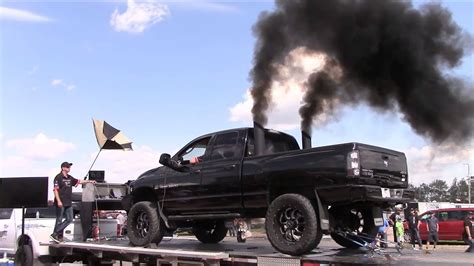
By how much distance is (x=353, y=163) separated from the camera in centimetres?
614

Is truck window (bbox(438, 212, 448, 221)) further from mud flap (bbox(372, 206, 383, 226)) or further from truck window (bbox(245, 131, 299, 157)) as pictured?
mud flap (bbox(372, 206, 383, 226))

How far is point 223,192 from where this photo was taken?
7531 mm

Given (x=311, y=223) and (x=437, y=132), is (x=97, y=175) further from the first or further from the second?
(x=437, y=132)

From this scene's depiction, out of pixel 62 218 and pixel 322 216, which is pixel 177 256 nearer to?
pixel 322 216

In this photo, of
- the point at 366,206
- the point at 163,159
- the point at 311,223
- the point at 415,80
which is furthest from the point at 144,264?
the point at 415,80

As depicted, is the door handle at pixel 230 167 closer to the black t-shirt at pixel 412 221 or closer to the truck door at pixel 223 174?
the truck door at pixel 223 174

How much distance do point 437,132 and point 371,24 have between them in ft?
6.46

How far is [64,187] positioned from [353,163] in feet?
19.1

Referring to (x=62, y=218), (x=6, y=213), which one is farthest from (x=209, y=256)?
(x=6, y=213)

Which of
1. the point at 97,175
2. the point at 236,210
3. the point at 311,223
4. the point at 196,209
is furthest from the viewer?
the point at 97,175

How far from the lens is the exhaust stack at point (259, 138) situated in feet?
24.7

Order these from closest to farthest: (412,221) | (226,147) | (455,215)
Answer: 1. (226,147)
2. (412,221)
3. (455,215)

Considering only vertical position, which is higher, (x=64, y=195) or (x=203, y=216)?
(x=64, y=195)

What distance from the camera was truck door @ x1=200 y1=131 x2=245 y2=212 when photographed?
24.3ft
